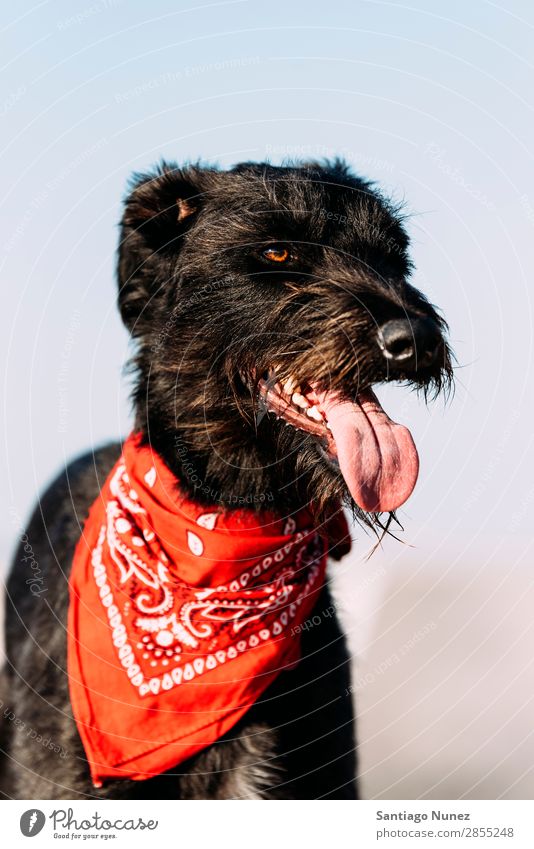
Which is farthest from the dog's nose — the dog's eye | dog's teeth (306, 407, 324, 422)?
the dog's eye

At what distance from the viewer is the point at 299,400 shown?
3842 mm

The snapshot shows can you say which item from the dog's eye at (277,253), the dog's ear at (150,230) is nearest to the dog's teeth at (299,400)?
the dog's eye at (277,253)

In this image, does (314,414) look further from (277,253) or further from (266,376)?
(277,253)

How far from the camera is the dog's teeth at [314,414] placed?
12.3 feet

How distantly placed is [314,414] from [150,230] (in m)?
1.48

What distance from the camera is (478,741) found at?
858cm

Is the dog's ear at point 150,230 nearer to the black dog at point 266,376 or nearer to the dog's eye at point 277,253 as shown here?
the black dog at point 266,376

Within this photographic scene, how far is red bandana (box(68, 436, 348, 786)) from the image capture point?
13.8 feet

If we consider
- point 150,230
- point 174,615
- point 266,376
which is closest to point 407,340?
point 266,376

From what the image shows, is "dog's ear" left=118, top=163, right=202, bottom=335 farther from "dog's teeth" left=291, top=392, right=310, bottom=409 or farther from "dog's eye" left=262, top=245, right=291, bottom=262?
"dog's teeth" left=291, top=392, right=310, bottom=409

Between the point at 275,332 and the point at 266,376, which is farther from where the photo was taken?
the point at 266,376

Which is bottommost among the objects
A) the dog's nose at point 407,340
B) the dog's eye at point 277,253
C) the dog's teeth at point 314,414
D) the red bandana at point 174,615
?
Answer: the red bandana at point 174,615

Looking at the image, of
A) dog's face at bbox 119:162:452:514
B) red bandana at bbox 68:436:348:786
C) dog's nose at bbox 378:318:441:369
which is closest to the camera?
dog's nose at bbox 378:318:441:369
